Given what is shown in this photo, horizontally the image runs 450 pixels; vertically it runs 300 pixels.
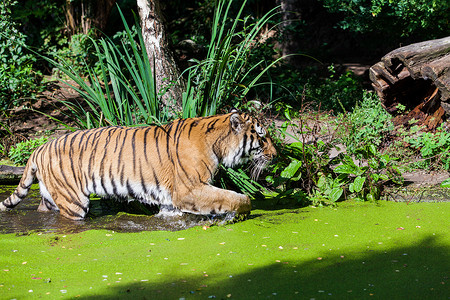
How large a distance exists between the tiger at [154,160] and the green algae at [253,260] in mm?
467

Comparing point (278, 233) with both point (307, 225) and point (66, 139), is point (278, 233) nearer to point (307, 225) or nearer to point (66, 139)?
point (307, 225)

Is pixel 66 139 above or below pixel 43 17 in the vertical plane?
below

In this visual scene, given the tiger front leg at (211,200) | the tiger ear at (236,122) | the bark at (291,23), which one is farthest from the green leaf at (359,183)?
the bark at (291,23)

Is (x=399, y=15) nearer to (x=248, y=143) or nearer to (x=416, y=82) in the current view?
(x=416, y=82)

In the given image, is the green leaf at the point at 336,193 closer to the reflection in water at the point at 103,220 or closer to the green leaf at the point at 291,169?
the green leaf at the point at 291,169

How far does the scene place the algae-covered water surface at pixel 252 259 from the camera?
331 cm

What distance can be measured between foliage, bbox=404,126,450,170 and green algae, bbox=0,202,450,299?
3.59 feet

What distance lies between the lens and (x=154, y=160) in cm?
498

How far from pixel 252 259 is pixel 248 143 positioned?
147 centimetres

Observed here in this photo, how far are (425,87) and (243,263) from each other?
4511mm

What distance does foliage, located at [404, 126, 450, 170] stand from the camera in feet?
19.9

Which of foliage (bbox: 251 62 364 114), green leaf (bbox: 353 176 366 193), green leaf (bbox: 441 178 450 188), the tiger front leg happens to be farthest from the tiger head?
foliage (bbox: 251 62 364 114)

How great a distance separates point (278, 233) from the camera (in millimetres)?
4547

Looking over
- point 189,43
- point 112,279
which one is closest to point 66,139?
point 112,279
